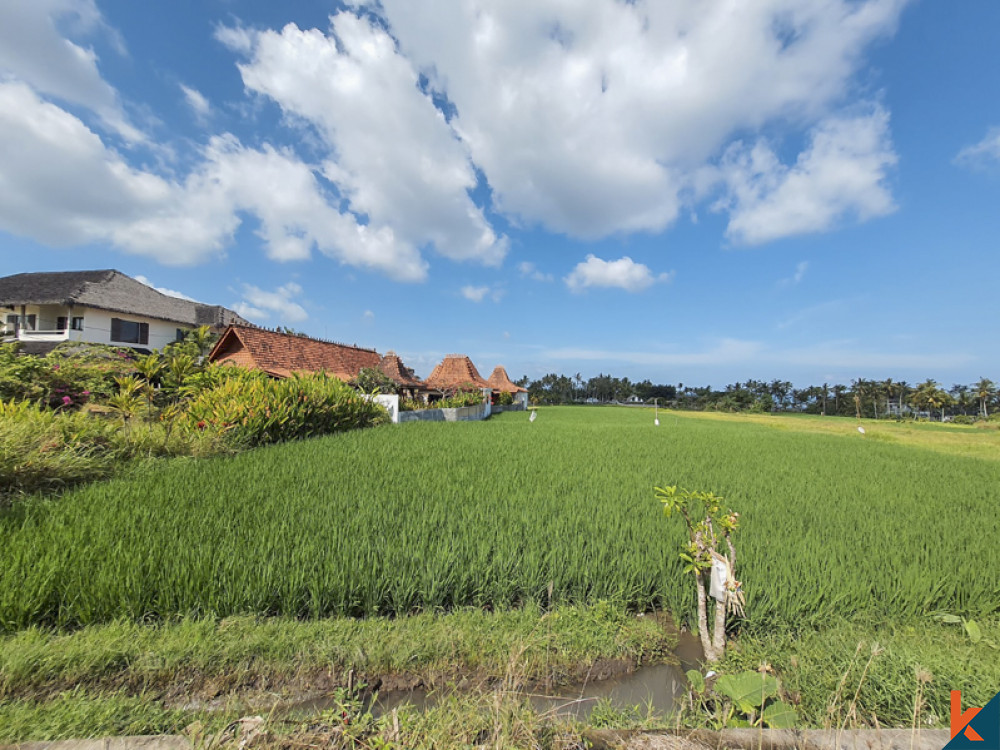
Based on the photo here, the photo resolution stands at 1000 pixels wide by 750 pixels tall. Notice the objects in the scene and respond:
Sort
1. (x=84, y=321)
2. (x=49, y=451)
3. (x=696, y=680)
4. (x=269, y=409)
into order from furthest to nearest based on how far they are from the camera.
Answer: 1. (x=84, y=321)
2. (x=269, y=409)
3. (x=49, y=451)
4. (x=696, y=680)

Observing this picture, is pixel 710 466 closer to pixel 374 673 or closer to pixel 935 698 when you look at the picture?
pixel 935 698

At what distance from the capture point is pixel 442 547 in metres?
3.00

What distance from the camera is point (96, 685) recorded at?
1.83m

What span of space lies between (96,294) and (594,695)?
24509mm

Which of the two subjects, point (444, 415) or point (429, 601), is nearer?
point (429, 601)

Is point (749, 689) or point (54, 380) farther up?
point (54, 380)

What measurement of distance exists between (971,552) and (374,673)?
5.05 m

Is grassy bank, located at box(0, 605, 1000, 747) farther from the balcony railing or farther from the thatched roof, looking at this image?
the balcony railing

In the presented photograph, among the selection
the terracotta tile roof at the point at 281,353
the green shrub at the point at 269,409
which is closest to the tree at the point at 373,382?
the terracotta tile roof at the point at 281,353

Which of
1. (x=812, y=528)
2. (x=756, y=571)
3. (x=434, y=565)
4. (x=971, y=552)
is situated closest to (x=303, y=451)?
(x=434, y=565)

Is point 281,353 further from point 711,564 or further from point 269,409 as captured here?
point 711,564

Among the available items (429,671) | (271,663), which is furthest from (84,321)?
(429,671)

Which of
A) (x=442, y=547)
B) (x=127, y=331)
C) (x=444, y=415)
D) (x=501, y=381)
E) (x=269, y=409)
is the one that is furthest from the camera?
(x=501, y=381)

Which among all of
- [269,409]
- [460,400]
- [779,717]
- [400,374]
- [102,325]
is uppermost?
[102,325]
